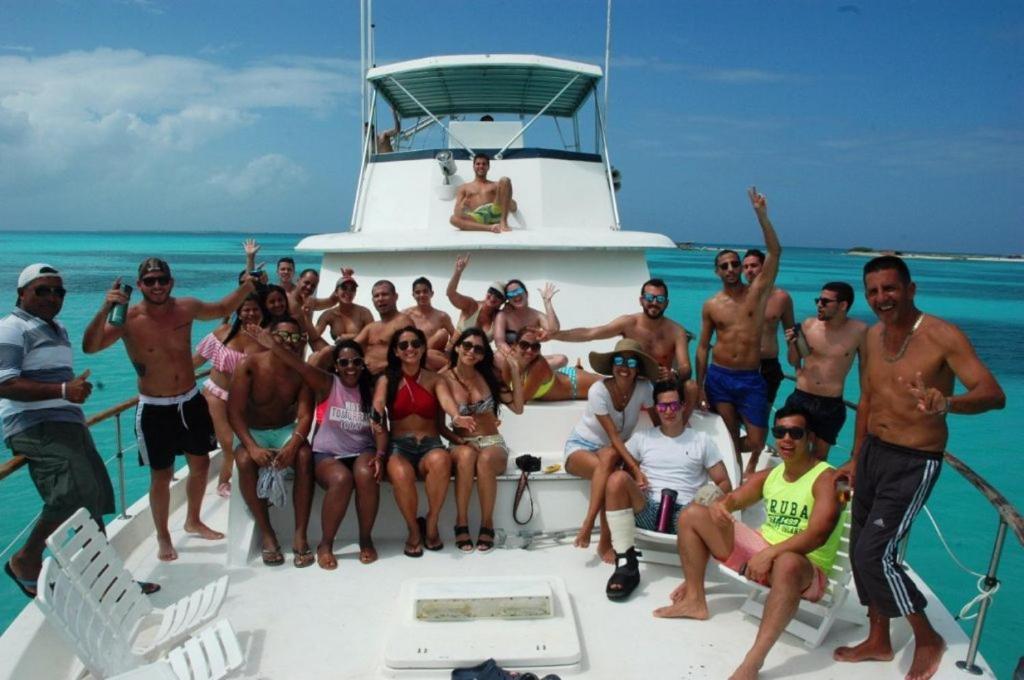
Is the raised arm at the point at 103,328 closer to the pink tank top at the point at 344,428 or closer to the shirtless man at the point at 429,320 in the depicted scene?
the pink tank top at the point at 344,428

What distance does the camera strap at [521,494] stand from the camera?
471 centimetres

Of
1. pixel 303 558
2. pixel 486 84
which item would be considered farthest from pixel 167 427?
pixel 486 84

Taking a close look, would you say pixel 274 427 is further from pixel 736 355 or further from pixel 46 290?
pixel 736 355

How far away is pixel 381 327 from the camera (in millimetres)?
5738

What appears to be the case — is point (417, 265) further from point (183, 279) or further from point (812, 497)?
point (183, 279)

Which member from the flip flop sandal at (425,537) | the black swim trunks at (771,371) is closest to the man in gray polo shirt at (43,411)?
the flip flop sandal at (425,537)

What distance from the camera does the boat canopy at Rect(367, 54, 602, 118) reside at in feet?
25.3

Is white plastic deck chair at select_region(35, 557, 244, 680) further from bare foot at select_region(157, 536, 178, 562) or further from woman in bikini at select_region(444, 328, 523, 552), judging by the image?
woman in bikini at select_region(444, 328, 523, 552)

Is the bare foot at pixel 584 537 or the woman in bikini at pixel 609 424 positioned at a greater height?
the woman in bikini at pixel 609 424

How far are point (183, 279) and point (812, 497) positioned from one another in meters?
47.8

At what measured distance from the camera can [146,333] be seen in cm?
430

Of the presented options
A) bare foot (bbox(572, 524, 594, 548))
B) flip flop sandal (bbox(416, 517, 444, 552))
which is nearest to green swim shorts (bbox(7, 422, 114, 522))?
flip flop sandal (bbox(416, 517, 444, 552))

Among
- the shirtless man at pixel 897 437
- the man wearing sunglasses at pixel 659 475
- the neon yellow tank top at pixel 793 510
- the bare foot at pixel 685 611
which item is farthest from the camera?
the man wearing sunglasses at pixel 659 475

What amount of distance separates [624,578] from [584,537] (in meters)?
0.57
